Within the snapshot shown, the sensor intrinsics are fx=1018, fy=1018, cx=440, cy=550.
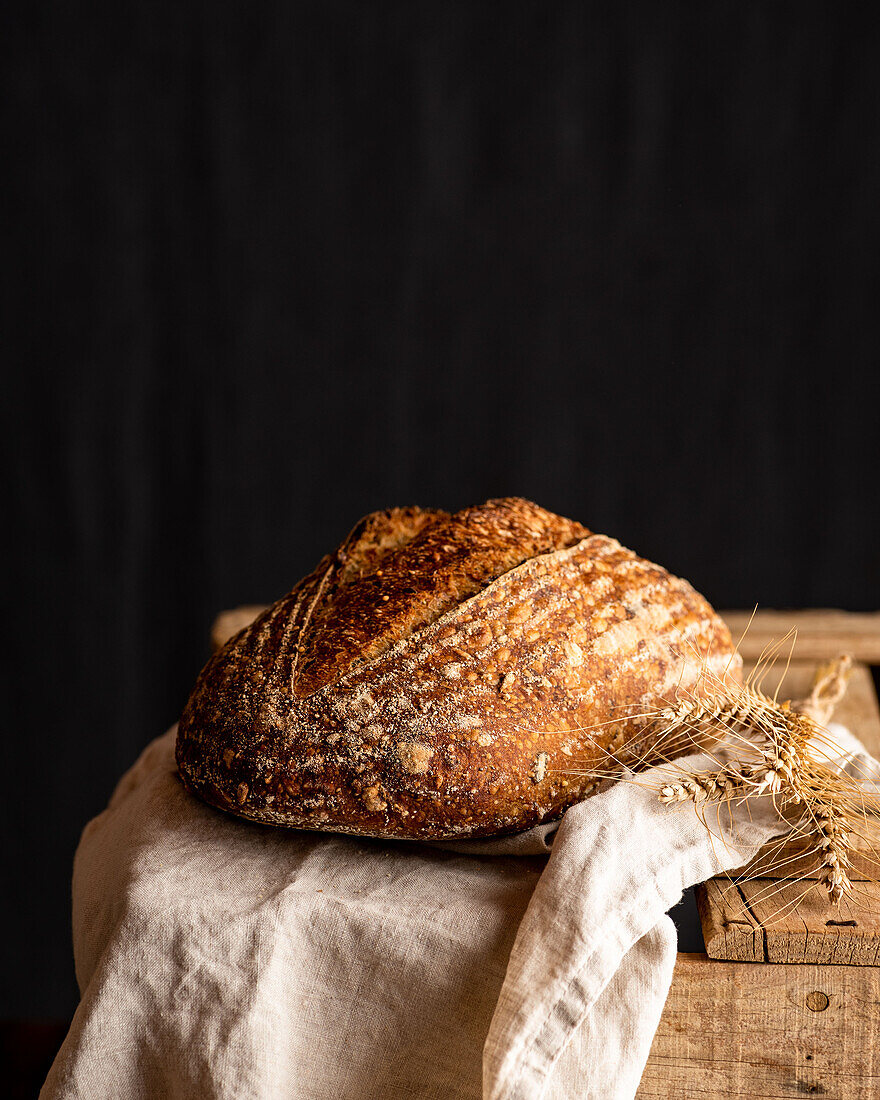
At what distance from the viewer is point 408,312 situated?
2.61 m

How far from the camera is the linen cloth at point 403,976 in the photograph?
96 cm

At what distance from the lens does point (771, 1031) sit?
1046 mm

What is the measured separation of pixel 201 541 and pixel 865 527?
1.74m

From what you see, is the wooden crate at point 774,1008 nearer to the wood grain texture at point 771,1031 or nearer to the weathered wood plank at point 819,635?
the wood grain texture at point 771,1031

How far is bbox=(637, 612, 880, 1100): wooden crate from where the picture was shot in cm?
103

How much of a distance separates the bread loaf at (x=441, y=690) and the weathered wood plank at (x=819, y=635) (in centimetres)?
72

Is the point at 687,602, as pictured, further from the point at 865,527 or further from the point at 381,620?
the point at 865,527

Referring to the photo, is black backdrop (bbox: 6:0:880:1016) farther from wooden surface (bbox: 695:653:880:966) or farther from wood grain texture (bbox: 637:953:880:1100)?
wood grain texture (bbox: 637:953:880:1100)

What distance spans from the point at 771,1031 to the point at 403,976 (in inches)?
15.2

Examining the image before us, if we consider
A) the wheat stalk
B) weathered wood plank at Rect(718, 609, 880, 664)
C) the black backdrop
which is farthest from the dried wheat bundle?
the black backdrop

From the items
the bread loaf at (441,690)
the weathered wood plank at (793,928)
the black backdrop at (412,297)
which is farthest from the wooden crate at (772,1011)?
the black backdrop at (412,297)

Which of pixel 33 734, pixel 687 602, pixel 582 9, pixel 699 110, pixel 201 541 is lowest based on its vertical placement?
pixel 33 734

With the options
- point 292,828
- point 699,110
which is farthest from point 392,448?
point 292,828

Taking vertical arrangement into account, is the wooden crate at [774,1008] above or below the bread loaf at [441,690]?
below
